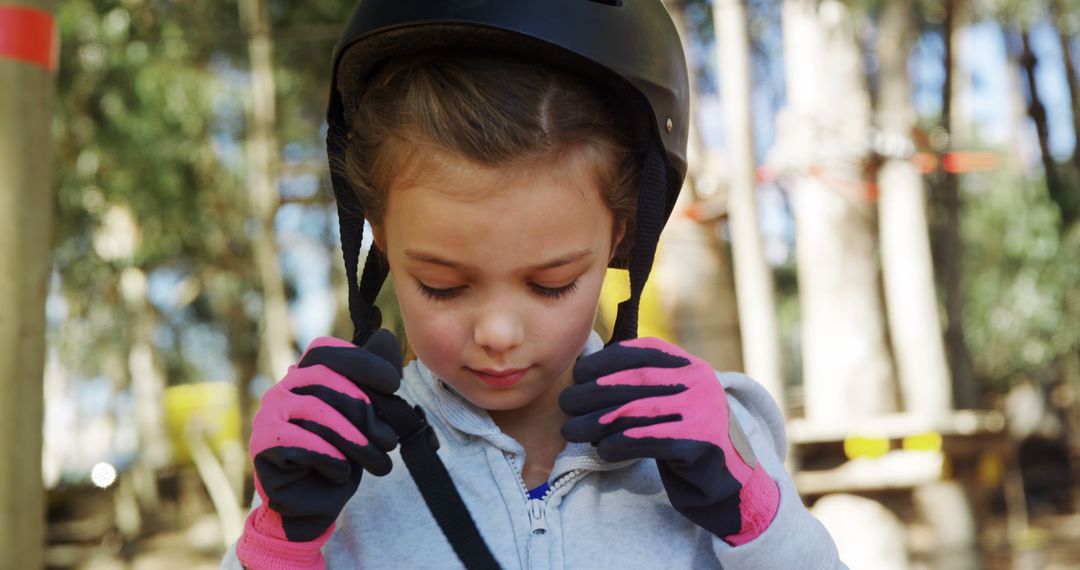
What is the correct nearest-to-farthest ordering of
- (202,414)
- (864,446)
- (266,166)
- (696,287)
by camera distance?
(696,287), (864,446), (266,166), (202,414)

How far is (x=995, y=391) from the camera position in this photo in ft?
72.7

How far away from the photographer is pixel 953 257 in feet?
27.0

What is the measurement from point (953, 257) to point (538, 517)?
7.05m

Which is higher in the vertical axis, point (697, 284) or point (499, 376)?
point (697, 284)

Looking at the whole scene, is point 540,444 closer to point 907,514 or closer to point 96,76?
point 907,514

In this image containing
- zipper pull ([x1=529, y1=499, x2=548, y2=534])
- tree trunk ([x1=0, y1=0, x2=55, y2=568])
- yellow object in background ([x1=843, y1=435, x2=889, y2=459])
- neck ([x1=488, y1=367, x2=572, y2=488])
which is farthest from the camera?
yellow object in background ([x1=843, y1=435, x2=889, y2=459])

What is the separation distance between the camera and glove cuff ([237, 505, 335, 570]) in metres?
1.67

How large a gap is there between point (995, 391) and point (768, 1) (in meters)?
15.4

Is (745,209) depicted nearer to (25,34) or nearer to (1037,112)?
(25,34)

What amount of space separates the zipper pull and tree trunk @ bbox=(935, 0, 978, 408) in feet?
21.1

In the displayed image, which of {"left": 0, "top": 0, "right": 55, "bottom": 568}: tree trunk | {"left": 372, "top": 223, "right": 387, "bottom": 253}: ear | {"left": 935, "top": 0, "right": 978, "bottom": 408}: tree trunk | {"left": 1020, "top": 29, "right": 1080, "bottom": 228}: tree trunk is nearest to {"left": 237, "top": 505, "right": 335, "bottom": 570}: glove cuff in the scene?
{"left": 372, "top": 223, "right": 387, "bottom": 253}: ear

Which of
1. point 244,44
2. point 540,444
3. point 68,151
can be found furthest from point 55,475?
point 540,444

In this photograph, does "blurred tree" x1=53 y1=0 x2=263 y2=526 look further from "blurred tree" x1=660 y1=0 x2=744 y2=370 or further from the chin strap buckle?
the chin strap buckle

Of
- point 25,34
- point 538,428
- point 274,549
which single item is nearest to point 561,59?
point 538,428
